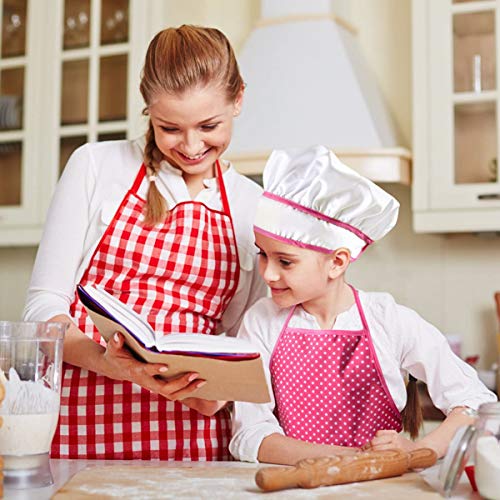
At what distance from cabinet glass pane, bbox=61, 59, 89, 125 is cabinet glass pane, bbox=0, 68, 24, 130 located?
177 millimetres

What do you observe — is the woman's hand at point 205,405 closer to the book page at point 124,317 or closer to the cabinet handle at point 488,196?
the book page at point 124,317

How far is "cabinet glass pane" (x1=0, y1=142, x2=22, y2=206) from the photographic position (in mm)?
3248

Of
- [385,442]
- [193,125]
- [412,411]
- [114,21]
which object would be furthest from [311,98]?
[385,442]

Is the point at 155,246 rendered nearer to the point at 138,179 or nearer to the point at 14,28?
the point at 138,179

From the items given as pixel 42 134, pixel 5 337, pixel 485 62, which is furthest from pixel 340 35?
pixel 5 337

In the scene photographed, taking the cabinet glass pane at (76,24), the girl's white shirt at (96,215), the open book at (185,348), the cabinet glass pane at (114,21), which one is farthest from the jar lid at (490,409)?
the cabinet glass pane at (76,24)

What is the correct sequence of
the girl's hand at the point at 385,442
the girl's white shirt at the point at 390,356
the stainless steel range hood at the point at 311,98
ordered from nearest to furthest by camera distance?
the girl's hand at the point at 385,442
the girl's white shirt at the point at 390,356
the stainless steel range hood at the point at 311,98

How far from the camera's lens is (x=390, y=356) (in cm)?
138

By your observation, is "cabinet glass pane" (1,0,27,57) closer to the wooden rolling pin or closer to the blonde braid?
the blonde braid

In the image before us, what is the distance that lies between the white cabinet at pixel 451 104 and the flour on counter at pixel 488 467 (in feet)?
5.81

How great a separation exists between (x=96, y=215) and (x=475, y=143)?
5.29 feet

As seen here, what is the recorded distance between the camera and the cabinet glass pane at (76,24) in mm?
3184

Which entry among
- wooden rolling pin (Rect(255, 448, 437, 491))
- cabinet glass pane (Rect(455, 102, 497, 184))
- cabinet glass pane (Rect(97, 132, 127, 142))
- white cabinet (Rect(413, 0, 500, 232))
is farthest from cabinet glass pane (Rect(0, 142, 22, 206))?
wooden rolling pin (Rect(255, 448, 437, 491))

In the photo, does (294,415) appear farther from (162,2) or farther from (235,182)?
(162,2)
